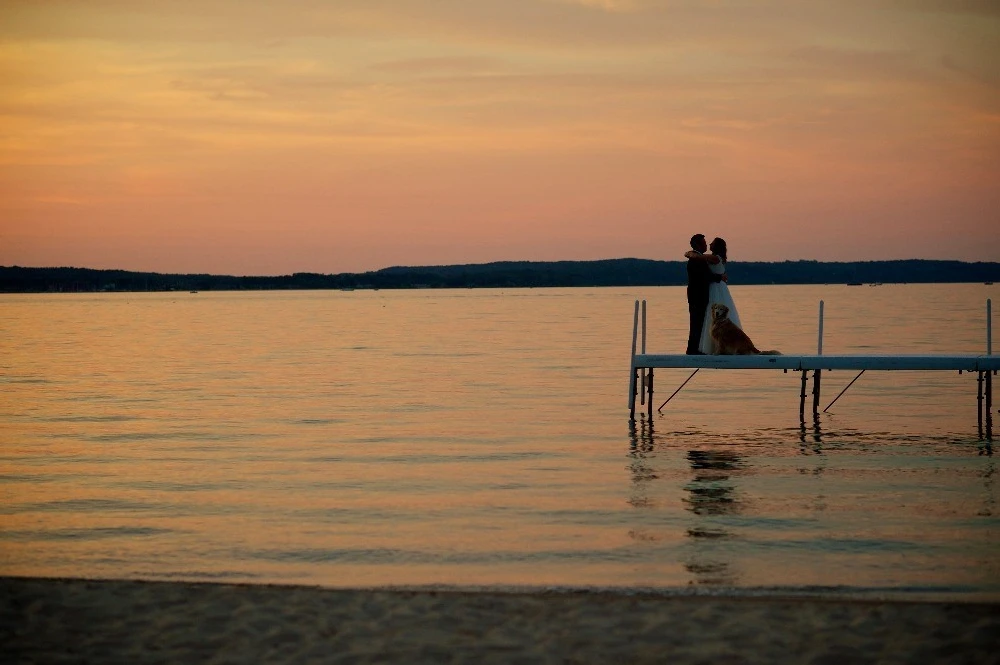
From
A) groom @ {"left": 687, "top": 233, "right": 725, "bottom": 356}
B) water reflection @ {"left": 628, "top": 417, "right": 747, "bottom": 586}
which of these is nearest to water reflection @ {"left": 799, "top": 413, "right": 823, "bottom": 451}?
water reflection @ {"left": 628, "top": 417, "right": 747, "bottom": 586}

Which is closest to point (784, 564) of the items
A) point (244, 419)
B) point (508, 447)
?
point (508, 447)

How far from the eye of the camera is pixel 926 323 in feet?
228

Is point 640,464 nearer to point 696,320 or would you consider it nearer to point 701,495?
point 701,495

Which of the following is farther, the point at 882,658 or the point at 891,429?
the point at 891,429

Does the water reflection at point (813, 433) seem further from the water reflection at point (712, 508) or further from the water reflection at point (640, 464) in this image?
the water reflection at point (640, 464)

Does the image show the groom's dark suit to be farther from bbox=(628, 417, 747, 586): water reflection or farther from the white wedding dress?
bbox=(628, 417, 747, 586): water reflection

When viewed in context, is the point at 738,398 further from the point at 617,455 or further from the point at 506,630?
the point at 506,630

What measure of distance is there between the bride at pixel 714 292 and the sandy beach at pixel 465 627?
494 inches

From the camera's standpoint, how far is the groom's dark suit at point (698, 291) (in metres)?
20.4

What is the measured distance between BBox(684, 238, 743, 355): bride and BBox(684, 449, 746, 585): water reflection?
9.02 feet

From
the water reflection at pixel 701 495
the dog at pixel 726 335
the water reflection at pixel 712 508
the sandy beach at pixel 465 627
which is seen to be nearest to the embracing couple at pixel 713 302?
the dog at pixel 726 335

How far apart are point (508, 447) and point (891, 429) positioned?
7629 millimetres

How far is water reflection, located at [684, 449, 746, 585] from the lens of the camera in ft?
33.1

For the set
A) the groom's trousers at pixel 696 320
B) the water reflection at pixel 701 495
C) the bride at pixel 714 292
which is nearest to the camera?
the water reflection at pixel 701 495
